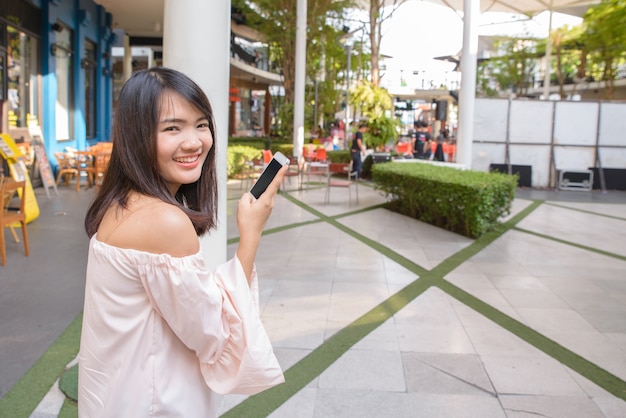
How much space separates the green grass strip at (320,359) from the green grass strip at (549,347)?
0.55 m

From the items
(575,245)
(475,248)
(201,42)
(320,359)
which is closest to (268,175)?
(201,42)

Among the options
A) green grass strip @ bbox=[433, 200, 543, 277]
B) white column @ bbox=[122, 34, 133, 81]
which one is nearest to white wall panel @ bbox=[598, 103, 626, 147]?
green grass strip @ bbox=[433, 200, 543, 277]

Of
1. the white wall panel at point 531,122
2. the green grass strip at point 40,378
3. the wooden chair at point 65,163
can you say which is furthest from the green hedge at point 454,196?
the white wall panel at point 531,122

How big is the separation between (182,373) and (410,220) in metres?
9.59

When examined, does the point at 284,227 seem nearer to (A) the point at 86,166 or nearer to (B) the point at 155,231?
(A) the point at 86,166

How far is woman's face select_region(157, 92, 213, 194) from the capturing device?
1.48m

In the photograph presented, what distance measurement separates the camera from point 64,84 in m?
15.1

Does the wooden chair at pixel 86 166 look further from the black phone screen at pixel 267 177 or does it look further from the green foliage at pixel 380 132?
the black phone screen at pixel 267 177

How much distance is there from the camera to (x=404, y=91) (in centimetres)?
4712

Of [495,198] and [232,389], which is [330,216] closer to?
[495,198]

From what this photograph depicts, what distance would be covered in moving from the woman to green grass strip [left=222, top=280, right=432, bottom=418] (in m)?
2.09

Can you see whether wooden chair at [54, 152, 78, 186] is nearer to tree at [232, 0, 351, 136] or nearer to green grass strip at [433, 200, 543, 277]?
green grass strip at [433, 200, 543, 277]

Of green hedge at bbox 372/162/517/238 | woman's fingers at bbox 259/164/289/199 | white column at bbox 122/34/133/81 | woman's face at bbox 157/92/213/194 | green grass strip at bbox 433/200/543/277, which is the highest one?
white column at bbox 122/34/133/81

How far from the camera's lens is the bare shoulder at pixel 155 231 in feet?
4.42
